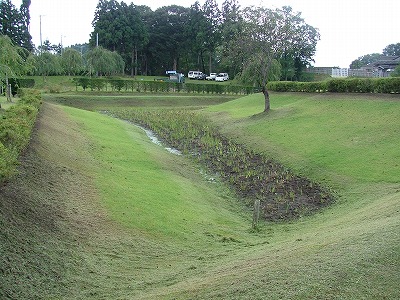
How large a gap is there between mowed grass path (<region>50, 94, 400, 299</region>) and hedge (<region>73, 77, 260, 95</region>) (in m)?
24.7

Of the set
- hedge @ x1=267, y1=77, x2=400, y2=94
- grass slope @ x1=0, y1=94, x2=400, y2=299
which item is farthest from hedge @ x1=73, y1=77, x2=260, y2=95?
grass slope @ x1=0, y1=94, x2=400, y2=299

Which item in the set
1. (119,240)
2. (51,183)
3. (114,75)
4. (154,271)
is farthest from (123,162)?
(114,75)

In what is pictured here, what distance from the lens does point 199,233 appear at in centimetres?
906

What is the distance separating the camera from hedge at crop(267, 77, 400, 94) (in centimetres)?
2364

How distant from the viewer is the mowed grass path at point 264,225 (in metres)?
5.16

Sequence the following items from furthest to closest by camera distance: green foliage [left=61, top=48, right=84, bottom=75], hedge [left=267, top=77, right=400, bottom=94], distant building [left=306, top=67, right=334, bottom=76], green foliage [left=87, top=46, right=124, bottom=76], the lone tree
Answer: distant building [left=306, top=67, right=334, bottom=76] < green foliage [left=61, top=48, right=84, bottom=75] < green foliage [left=87, top=46, right=124, bottom=76] < the lone tree < hedge [left=267, top=77, right=400, bottom=94]

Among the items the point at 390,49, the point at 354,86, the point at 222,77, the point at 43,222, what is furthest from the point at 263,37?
the point at 390,49

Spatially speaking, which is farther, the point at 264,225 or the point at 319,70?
the point at 319,70

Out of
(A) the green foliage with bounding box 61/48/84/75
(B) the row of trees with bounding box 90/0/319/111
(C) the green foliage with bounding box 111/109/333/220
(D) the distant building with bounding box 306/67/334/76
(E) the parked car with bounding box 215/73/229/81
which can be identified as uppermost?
(B) the row of trees with bounding box 90/0/319/111

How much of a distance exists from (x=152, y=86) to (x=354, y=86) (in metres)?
26.4

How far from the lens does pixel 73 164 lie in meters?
12.0

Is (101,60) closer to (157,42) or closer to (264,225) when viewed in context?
(157,42)

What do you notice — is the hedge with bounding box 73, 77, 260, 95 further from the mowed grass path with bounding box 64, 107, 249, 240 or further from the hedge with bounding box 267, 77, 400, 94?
the mowed grass path with bounding box 64, 107, 249, 240

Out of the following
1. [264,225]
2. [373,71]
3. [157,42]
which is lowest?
[264,225]
